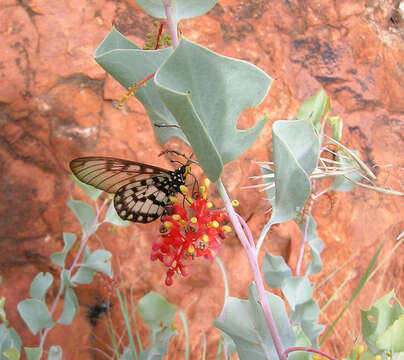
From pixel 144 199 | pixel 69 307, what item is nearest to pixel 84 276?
pixel 69 307

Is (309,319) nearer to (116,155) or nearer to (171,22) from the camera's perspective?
(171,22)

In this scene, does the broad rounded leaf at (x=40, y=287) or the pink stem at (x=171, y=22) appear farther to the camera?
the broad rounded leaf at (x=40, y=287)

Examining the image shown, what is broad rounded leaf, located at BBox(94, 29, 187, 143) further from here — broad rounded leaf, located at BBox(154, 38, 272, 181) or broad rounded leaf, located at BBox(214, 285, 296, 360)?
broad rounded leaf, located at BBox(214, 285, 296, 360)

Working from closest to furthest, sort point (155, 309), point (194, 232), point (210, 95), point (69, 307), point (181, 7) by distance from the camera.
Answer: point (210, 95)
point (181, 7)
point (194, 232)
point (155, 309)
point (69, 307)

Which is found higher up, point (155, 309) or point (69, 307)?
Result: point (155, 309)

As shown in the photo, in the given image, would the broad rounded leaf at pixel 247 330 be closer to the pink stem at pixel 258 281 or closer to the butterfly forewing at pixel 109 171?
the pink stem at pixel 258 281

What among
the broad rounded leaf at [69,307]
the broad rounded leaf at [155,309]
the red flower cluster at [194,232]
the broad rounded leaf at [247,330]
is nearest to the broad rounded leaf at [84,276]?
the broad rounded leaf at [69,307]
